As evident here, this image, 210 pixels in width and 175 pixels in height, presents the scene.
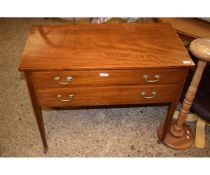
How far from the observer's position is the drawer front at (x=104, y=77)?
1269 millimetres

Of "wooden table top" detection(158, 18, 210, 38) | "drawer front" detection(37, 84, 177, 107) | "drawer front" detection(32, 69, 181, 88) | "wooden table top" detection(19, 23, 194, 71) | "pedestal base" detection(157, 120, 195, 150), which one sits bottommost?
"pedestal base" detection(157, 120, 195, 150)

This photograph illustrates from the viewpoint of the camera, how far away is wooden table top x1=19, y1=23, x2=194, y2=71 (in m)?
1.26

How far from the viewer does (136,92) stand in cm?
140

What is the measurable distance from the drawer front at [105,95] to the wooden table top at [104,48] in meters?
0.17

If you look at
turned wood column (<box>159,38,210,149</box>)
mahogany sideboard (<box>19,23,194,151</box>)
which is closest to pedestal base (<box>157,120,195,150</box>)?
turned wood column (<box>159,38,210,149</box>)

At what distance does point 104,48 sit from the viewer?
1385 mm

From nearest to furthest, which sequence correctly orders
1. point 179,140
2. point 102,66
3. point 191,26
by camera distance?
point 102,66 → point 179,140 → point 191,26

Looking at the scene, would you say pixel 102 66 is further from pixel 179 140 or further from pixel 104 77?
pixel 179 140

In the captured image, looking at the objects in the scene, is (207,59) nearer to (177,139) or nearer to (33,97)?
(177,139)

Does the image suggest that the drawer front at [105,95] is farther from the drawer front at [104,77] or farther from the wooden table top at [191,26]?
the wooden table top at [191,26]

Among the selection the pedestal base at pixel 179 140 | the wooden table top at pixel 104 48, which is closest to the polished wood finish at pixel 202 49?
the wooden table top at pixel 104 48

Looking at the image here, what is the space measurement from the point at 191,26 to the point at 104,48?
97 cm

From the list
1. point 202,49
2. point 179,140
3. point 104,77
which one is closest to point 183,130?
point 179,140

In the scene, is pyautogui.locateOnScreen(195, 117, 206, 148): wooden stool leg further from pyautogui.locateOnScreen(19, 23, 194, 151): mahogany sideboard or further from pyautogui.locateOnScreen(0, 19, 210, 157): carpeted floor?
pyautogui.locateOnScreen(19, 23, 194, 151): mahogany sideboard
